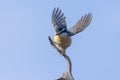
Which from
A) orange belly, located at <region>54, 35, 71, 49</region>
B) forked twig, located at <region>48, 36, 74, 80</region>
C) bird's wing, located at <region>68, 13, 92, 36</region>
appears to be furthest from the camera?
bird's wing, located at <region>68, 13, 92, 36</region>

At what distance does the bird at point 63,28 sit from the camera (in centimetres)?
571

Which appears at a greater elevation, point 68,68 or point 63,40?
point 63,40

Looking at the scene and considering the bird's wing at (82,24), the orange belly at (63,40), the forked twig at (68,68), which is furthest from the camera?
the bird's wing at (82,24)

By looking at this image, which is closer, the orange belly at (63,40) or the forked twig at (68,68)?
the forked twig at (68,68)

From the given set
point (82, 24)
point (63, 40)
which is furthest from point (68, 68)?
point (82, 24)

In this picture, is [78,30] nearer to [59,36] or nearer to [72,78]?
[59,36]

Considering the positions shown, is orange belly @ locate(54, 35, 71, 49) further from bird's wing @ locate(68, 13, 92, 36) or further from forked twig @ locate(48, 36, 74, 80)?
bird's wing @ locate(68, 13, 92, 36)

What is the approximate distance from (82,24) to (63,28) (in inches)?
18.3

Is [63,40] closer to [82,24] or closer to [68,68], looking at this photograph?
[68,68]

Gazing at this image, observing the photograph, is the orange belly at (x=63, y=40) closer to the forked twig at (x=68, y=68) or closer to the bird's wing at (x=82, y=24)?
the forked twig at (x=68, y=68)

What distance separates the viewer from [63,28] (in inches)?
233

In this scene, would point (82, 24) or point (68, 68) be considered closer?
point (68, 68)

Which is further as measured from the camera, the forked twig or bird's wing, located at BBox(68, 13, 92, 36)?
bird's wing, located at BBox(68, 13, 92, 36)

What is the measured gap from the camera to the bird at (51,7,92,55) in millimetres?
5711
